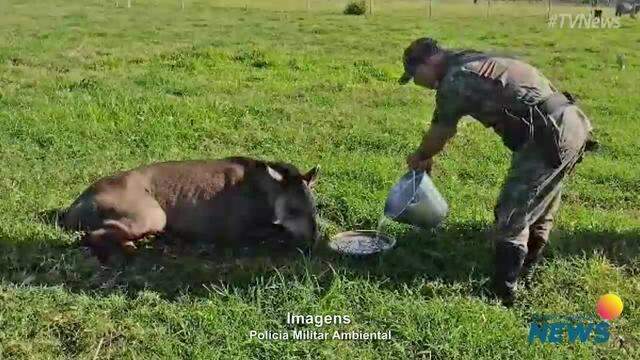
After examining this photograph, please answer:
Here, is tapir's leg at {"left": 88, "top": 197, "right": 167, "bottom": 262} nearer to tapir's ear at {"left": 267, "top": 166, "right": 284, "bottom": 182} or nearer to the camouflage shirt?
tapir's ear at {"left": 267, "top": 166, "right": 284, "bottom": 182}

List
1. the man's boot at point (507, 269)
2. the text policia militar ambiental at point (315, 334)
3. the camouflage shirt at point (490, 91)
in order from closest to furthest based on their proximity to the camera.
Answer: the text policia militar ambiental at point (315, 334) < the camouflage shirt at point (490, 91) < the man's boot at point (507, 269)

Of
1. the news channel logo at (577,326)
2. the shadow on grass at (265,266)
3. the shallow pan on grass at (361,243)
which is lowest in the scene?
the news channel logo at (577,326)

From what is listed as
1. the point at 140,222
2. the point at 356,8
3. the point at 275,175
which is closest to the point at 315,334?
the point at 275,175

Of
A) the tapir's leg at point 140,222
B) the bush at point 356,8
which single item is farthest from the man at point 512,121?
the bush at point 356,8

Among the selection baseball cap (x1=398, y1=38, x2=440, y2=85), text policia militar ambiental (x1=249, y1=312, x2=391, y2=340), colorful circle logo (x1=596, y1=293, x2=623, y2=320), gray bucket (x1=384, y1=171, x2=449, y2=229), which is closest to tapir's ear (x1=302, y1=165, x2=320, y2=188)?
gray bucket (x1=384, y1=171, x2=449, y2=229)

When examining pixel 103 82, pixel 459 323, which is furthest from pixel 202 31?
pixel 459 323

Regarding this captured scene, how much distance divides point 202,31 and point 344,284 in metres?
16.3

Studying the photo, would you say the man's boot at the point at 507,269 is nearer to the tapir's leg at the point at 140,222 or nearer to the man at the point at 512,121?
the man at the point at 512,121

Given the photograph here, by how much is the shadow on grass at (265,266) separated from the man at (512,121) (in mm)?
583

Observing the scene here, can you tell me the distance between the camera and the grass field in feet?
14.9

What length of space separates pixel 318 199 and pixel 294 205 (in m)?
0.95

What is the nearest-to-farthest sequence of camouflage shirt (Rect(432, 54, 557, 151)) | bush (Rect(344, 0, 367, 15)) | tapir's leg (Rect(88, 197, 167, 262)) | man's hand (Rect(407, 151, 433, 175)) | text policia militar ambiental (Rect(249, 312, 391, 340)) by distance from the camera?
text policia militar ambiental (Rect(249, 312, 391, 340)) < camouflage shirt (Rect(432, 54, 557, 151)) < man's hand (Rect(407, 151, 433, 175)) < tapir's leg (Rect(88, 197, 167, 262)) < bush (Rect(344, 0, 367, 15))

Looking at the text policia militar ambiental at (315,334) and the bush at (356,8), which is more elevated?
the bush at (356,8)

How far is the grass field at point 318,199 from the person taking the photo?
14.9 feet
